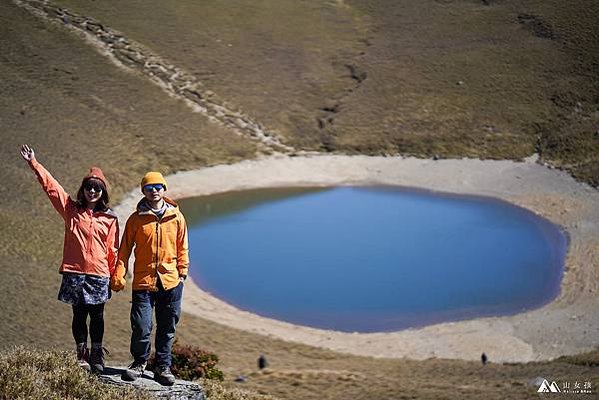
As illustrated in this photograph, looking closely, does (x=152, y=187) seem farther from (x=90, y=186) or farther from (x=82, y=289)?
(x=82, y=289)

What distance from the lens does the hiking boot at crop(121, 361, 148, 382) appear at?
14078 mm

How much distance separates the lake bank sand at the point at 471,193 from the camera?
31.9 m

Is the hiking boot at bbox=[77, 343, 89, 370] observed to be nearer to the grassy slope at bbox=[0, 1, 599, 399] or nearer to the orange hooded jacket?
the orange hooded jacket

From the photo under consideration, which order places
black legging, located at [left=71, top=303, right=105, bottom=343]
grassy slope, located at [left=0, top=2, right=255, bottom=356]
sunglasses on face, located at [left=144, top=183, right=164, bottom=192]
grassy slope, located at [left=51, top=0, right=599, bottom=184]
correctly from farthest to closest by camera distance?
grassy slope, located at [left=51, top=0, right=599, bottom=184], grassy slope, located at [left=0, top=2, right=255, bottom=356], black legging, located at [left=71, top=303, right=105, bottom=343], sunglasses on face, located at [left=144, top=183, right=164, bottom=192]

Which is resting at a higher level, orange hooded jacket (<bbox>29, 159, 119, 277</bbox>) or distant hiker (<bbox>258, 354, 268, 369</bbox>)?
orange hooded jacket (<bbox>29, 159, 119, 277</bbox>)

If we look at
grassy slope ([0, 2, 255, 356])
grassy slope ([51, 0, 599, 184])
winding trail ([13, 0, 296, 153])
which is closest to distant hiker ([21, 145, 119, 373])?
grassy slope ([0, 2, 255, 356])

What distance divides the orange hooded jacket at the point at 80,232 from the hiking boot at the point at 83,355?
41.4 inches

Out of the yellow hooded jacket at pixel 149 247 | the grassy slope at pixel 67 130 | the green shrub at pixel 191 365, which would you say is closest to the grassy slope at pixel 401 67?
the grassy slope at pixel 67 130

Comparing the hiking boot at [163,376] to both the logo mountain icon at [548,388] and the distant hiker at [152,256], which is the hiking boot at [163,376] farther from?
the logo mountain icon at [548,388]

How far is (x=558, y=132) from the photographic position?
57094mm

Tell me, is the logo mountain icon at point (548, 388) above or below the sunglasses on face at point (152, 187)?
below

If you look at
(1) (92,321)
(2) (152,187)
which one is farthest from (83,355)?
(2) (152,187)

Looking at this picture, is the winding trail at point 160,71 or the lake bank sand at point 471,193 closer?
the lake bank sand at point 471,193

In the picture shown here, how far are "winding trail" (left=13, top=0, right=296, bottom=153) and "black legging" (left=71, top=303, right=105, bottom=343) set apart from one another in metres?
41.3
